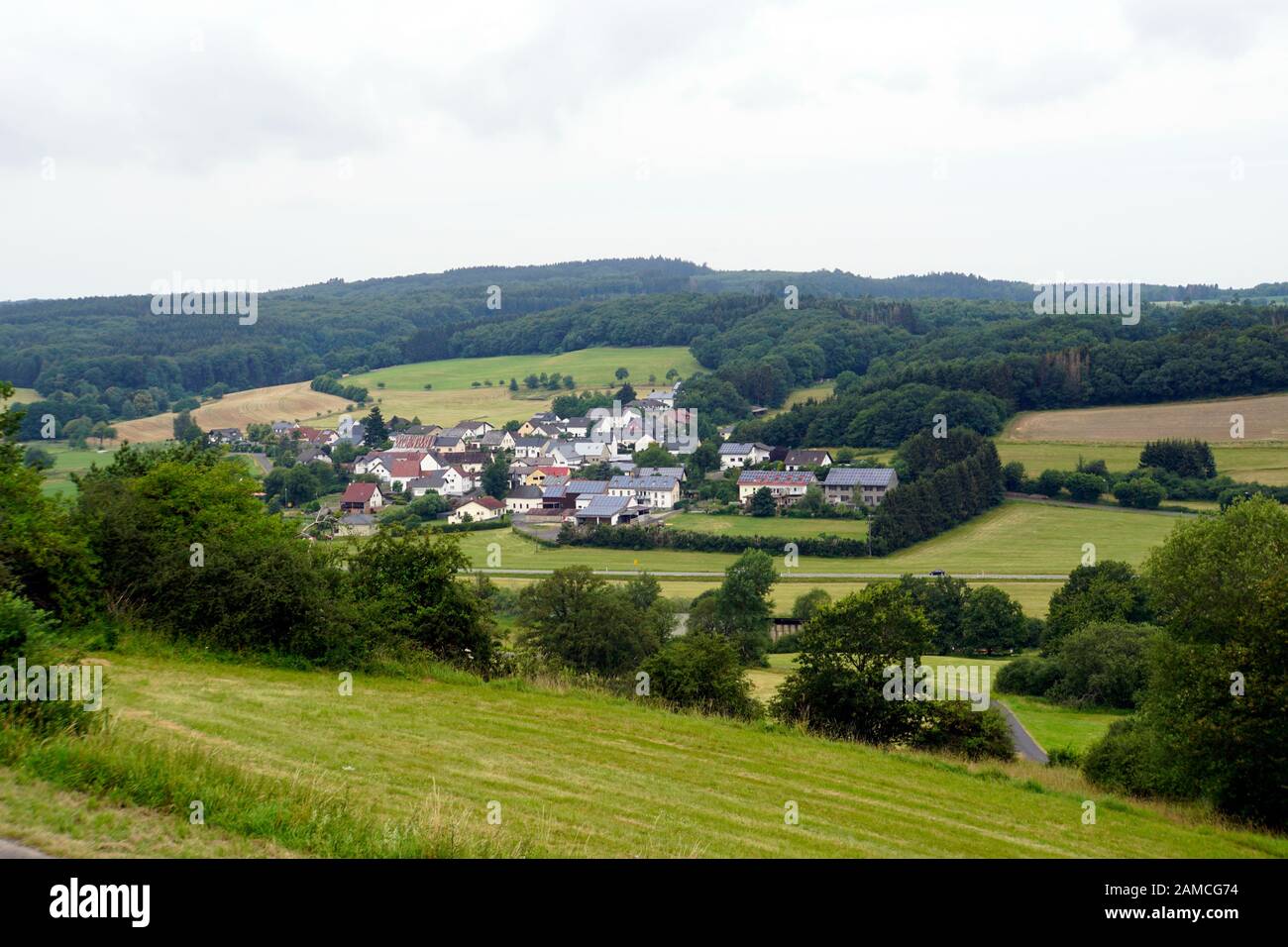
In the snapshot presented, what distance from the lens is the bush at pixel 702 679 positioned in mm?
19078

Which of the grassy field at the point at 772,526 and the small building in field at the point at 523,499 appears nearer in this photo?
the grassy field at the point at 772,526

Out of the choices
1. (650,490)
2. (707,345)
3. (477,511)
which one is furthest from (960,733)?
(707,345)

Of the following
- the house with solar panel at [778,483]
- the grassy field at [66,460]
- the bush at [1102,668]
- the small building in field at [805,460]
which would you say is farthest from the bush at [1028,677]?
the grassy field at [66,460]

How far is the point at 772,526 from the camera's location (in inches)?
2628

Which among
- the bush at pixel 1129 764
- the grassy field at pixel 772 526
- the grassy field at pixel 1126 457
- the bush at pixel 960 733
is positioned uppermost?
the grassy field at pixel 1126 457

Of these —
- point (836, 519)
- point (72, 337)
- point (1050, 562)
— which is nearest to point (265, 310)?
point (72, 337)

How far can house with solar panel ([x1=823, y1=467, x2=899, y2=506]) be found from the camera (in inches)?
2918

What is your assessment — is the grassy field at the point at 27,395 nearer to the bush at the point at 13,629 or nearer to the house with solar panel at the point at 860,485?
the house with solar panel at the point at 860,485

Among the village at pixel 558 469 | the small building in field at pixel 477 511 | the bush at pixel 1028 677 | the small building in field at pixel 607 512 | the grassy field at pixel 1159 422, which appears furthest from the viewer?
the grassy field at pixel 1159 422

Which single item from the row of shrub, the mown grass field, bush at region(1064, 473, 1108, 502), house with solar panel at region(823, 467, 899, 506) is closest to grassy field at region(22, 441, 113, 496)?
the row of shrub

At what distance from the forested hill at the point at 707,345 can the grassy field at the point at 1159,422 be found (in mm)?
3335

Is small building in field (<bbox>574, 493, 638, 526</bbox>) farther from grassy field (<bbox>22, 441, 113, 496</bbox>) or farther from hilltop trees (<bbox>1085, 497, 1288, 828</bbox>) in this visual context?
hilltop trees (<bbox>1085, 497, 1288, 828</bbox>)

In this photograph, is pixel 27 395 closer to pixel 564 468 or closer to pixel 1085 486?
pixel 564 468

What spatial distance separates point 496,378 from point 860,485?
3356 inches
